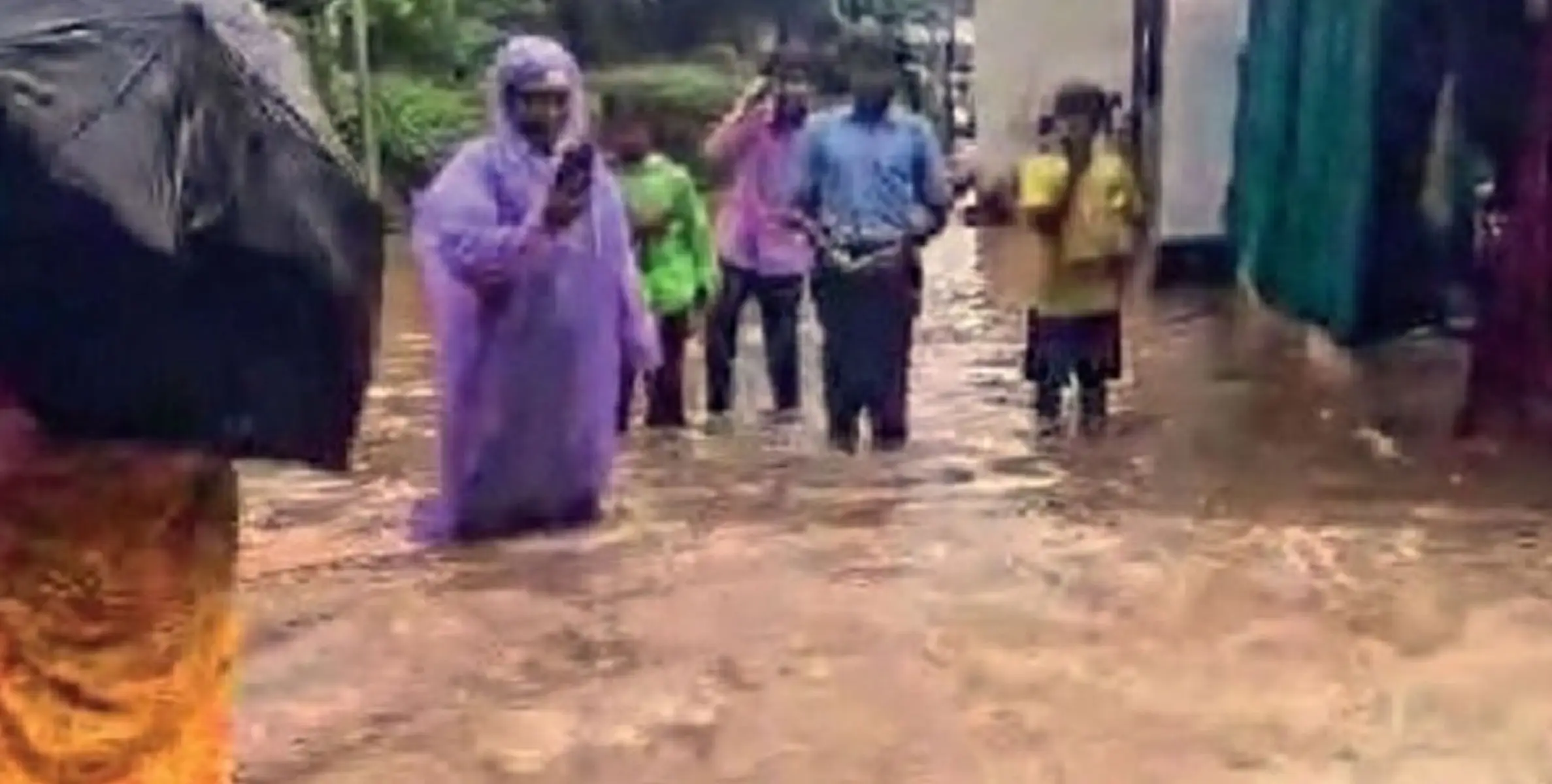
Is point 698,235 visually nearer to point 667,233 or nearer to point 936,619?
point 667,233

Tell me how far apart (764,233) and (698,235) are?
32 centimetres

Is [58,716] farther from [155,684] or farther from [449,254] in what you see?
[449,254]

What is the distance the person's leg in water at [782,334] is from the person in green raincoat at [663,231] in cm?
31

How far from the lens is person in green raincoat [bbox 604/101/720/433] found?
10375 mm

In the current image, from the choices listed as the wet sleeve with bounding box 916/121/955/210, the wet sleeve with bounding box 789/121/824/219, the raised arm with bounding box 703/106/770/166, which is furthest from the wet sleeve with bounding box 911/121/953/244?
the raised arm with bounding box 703/106/770/166

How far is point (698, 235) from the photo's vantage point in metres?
10.6

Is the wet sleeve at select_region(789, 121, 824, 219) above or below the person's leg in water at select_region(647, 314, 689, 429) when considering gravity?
above

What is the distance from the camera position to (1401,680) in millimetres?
7078

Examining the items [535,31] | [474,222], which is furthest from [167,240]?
[535,31]

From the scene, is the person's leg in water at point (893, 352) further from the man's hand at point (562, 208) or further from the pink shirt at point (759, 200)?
the man's hand at point (562, 208)

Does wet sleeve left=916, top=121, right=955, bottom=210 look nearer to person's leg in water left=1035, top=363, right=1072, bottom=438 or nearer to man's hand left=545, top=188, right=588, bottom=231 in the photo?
person's leg in water left=1035, top=363, right=1072, bottom=438

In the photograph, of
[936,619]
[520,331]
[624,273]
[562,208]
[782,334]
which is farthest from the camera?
[782,334]

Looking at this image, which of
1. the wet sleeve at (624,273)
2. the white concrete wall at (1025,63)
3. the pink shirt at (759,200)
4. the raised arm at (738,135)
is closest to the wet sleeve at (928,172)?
the pink shirt at (759,200)

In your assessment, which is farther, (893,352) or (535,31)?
(535,31)
